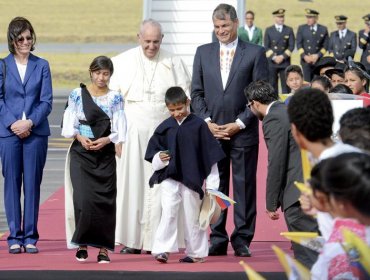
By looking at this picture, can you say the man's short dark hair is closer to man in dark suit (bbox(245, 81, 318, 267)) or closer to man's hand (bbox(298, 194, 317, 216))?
man in dark suit (bbox(245, 81, 318, 267))

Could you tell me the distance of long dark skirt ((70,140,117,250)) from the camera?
9852 millimetres

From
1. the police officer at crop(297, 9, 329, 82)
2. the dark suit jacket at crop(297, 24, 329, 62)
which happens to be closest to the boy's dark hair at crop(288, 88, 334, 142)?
the police officer at crop(297, 9, 329, 82)

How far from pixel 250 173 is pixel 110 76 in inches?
56.7

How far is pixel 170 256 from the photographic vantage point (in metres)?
10.4

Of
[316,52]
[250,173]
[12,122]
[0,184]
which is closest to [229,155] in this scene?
→ [250,173]

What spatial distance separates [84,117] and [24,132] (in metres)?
0.75

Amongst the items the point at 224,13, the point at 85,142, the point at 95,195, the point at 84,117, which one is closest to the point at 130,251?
the point at 95,195

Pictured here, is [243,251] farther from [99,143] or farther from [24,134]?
[24,134]

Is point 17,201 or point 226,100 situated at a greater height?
point 226,100

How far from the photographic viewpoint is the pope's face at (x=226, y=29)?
1032 cm

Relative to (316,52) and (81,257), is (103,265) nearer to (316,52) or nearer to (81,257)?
(81,257)

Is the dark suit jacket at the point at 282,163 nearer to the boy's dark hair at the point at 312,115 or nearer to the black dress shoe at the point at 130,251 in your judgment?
the boy's dark hair at the point at 312,115

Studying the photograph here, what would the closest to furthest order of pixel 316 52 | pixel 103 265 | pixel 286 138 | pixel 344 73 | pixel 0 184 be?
1. pixel 286 138
2. pixel 103 265
3. pixel 344 73
4. pixel 0 184
5. pixel 316 52

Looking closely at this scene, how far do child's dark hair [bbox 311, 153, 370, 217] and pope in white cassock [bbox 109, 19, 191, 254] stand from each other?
5.76 metres
